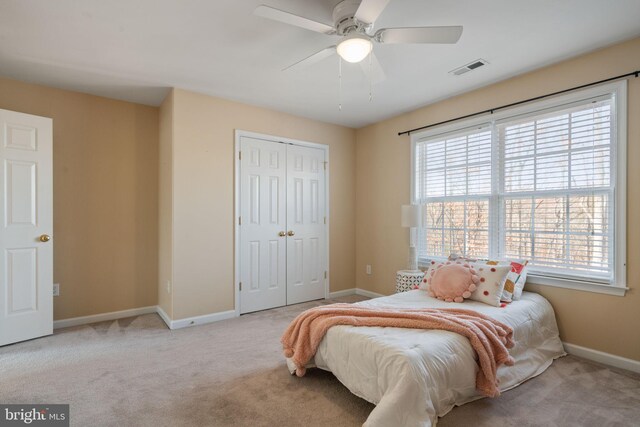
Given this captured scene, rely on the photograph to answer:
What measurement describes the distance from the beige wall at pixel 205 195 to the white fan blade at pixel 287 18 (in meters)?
2.10

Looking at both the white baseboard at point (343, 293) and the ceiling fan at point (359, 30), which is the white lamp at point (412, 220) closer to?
the white baseboard at point (343, 293)

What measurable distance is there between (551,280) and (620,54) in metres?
1.89

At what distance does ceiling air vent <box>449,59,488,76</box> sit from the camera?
2836mm

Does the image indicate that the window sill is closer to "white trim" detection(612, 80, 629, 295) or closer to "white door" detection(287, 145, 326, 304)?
"white trim" detection(612, 80, 629, 295)

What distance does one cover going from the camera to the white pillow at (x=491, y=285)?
2650 millimetres

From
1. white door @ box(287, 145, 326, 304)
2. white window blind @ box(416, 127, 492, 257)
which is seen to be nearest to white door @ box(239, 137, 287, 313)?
white door @ box(287, 145, 326, 304)

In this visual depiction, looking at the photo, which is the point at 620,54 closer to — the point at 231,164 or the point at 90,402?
the point at 231,164

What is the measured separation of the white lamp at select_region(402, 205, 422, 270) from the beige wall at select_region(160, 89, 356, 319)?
1.88 metres

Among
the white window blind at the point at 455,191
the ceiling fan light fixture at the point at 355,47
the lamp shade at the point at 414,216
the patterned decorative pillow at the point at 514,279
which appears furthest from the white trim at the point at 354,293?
the ceiling fan light fixture at the point at 355,47

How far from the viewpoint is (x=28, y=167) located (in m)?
3.04

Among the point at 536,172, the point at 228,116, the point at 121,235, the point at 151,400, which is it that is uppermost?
the point at 228,116

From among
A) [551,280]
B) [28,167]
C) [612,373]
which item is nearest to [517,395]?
[612,373]

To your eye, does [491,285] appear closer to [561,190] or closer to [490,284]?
[490,284]

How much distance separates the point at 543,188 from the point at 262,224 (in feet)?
9.86
